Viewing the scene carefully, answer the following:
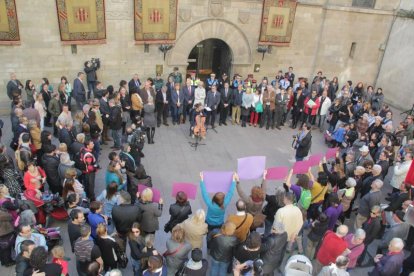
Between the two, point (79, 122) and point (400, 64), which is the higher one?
point (400, 64)

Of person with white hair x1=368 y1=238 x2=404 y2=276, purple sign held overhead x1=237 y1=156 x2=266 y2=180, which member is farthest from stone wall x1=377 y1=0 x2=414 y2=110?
person with white hair x1=368 y1=238 x2=404 y2=276

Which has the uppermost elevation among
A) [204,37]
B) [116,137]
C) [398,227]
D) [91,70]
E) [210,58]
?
[204,37]

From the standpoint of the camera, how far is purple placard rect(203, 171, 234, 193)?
6535 millimetres

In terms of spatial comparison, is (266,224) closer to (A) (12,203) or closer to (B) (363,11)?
(A) (12,203)

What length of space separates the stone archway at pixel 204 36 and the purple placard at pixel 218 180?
7442mm

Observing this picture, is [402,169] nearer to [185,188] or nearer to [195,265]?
[185,188]

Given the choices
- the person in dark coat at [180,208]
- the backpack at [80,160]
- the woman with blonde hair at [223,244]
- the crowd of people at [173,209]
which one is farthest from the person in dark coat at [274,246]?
the backpack at [80,160]

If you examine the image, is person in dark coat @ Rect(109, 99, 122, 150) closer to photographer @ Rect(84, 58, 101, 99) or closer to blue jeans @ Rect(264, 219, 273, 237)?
photographer @ Rect(84, 58, 101, 99)

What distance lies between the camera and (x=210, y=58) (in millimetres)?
14648

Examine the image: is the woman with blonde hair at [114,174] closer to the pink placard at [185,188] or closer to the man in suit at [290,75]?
the pink placard at [185,188]

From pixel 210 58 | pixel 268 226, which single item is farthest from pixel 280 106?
pixel 268 226

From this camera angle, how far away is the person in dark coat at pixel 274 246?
205 inches

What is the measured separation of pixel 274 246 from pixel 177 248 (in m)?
1.44

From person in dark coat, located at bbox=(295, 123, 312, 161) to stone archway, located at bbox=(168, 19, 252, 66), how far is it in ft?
18.8
